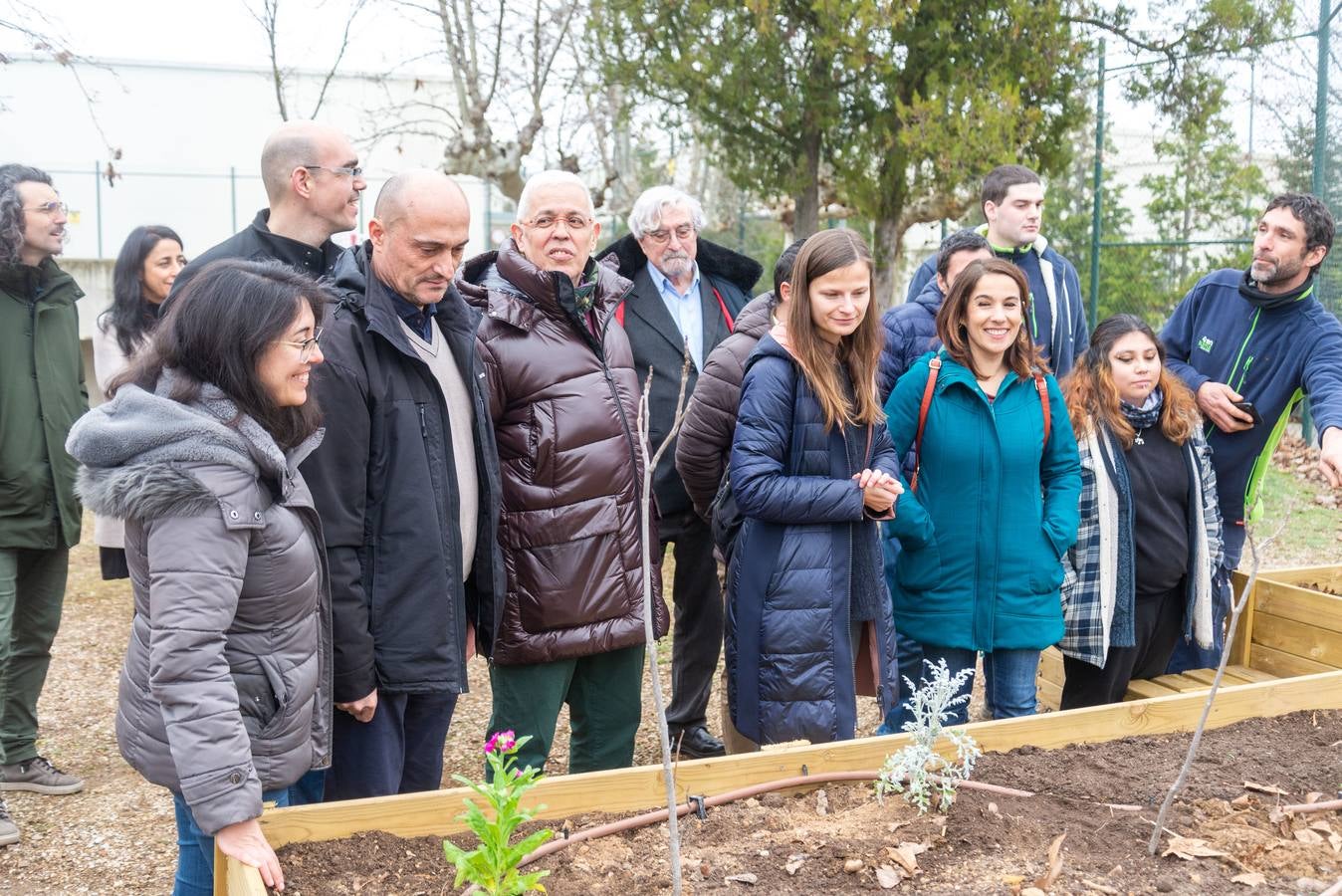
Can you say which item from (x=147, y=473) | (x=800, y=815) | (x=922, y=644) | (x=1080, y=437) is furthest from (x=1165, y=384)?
(x=147, y=473)

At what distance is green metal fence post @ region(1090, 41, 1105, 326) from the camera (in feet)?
32.0

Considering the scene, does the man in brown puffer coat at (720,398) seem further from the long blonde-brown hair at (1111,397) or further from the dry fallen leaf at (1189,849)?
the dry fallen leaf at (1189,849)

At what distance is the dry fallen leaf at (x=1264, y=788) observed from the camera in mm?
2754

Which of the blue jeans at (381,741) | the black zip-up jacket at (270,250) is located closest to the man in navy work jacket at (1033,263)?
the black zip-up jacket at (270,250)

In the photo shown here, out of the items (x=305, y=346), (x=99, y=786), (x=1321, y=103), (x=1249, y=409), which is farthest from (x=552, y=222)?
(x=1321, y=103)

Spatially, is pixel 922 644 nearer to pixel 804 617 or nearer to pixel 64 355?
pixel 804 617

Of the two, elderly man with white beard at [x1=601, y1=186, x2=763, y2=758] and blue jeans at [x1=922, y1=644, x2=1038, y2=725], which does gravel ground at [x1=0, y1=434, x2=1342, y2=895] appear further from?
blue jeans at [x1=922, y1=644, x2=1038, y2=725]

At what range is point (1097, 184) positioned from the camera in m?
10.4

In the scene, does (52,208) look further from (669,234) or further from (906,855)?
(906,855)

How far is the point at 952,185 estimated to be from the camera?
25.7 feet

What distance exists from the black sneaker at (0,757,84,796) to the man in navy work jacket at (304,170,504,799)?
77.1 inches

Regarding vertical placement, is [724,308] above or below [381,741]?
above

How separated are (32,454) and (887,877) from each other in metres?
3.20

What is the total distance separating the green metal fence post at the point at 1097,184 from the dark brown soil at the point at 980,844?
26.1 ft
